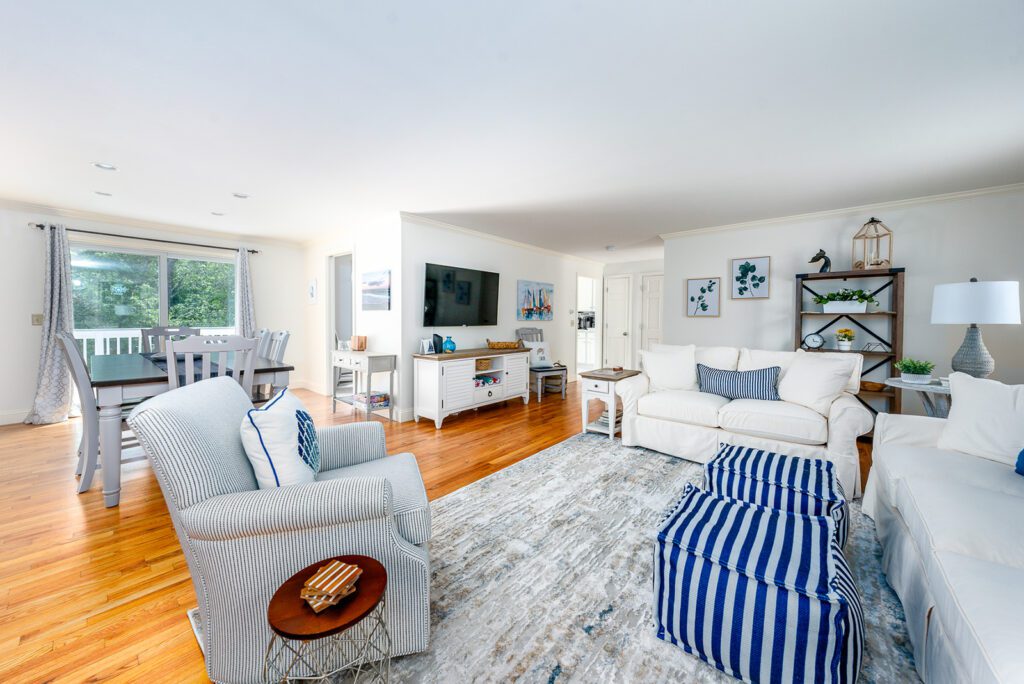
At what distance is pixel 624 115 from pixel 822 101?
3.31ft

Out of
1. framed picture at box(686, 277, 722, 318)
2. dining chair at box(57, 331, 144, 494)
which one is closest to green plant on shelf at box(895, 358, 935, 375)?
framed picture at box(686, 277, 722, 318)

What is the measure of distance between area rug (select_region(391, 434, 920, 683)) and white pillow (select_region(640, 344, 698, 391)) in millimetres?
987

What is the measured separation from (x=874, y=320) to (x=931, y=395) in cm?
148

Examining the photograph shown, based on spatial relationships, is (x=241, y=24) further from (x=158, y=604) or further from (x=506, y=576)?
(x=506, y=576)

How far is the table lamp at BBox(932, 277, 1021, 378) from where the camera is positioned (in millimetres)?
2414

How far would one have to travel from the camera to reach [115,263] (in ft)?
15.6

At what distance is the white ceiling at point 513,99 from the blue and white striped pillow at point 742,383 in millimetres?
1568

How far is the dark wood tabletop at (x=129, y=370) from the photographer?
241 cm

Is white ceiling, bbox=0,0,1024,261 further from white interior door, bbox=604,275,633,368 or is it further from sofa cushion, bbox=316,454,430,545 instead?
white interior door, bbox=604,275,633,368

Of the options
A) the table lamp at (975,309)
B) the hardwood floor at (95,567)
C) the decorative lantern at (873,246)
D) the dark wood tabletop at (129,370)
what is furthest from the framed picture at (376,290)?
the decorative lantern at (873,246)

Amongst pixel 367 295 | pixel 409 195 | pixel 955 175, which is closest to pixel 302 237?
pixel 367 295

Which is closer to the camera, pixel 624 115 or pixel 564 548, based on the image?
pixel 564 548

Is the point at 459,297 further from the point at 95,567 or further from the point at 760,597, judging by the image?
the point at 760,597

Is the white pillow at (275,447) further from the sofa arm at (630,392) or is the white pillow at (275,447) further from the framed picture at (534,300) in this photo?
the framed picture at (534,300)
